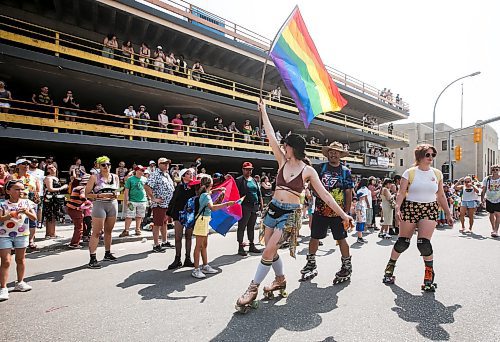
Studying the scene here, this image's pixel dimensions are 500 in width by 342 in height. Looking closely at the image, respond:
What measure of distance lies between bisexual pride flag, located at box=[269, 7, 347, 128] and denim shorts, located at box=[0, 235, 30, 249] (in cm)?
407

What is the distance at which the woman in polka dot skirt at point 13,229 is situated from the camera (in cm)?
376

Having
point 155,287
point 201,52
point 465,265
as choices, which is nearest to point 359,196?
point 465,265

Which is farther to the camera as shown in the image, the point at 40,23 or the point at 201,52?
the point at 201,52

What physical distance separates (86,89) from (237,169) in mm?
11377

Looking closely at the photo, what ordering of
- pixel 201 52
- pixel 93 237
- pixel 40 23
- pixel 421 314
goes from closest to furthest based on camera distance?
1. pixel 421 314
2. pixel 93 237
3. pixel 40 23
4. pixel 201 52

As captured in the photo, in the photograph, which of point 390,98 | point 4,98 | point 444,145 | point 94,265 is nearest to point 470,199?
point 94,265

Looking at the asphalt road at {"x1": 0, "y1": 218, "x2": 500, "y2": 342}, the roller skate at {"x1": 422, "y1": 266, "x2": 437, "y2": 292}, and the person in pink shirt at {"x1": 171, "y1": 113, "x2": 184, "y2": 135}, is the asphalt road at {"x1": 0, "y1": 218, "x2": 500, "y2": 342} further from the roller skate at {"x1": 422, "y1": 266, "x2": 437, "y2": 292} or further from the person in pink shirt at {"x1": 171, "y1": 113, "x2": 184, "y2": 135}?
the person in pink shirt at {"x1": 171, "y1": 113, "x2": 184, "y2": 135}

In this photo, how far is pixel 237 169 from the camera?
23.0 m

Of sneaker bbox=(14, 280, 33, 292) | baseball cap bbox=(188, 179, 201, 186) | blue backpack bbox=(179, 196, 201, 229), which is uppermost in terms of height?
baseball cap bbox=(188, 179, 201, 186)

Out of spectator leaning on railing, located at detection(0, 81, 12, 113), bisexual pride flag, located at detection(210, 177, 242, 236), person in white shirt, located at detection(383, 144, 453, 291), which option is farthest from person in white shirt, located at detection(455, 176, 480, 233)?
spectator leaning on railing, located at detection(0, 81, 12, 113)

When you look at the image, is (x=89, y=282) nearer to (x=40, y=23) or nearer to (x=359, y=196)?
(x=359, y=196)

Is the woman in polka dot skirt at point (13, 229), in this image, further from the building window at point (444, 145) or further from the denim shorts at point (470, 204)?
the building window at point (444, 145)

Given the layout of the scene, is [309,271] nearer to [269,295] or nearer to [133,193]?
[269,295]

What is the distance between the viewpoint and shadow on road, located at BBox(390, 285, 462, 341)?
2822 mm
